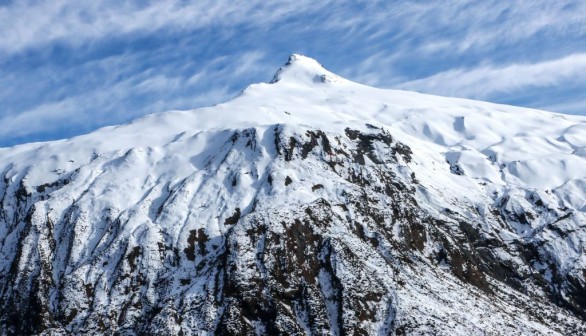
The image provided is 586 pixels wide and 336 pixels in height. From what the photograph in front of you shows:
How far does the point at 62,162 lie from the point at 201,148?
119 ft

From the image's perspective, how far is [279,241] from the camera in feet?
456

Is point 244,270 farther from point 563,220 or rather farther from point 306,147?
point 563,220

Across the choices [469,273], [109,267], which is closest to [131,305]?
[109,267]

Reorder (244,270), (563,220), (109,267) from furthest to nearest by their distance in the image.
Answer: (563,220) < (109,267) < (244,270)

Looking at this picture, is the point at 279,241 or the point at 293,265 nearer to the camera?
the point at 293,265

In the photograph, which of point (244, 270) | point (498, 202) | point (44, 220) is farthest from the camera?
point (498, 202)

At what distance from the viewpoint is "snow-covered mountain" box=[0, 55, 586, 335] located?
423 ft

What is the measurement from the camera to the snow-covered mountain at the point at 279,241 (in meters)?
129

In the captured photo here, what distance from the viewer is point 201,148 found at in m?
183

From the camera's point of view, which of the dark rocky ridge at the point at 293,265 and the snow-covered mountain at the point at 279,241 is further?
the snow-covered mountain at the point at 279,241

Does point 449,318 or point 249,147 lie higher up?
point 249,147

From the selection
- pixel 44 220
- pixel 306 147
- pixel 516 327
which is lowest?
pixel 516 327

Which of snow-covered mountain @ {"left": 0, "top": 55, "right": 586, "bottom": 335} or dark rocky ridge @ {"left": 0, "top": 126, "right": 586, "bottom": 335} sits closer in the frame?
dark rocky ridge @ {"left": 0, "top": 126, "right": 586, "bottom": 335}

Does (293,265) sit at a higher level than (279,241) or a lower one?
lower
